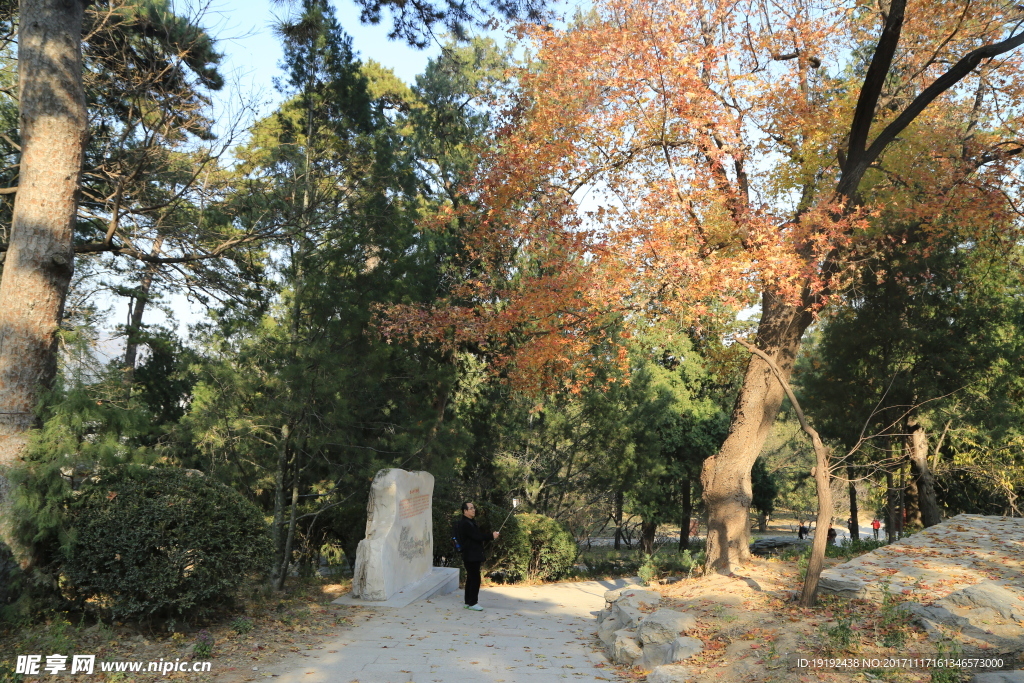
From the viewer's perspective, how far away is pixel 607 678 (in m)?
6.10

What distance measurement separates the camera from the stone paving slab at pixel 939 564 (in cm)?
732

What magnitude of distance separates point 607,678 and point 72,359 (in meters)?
6.40

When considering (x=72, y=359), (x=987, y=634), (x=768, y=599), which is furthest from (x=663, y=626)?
(x=72, y=359)

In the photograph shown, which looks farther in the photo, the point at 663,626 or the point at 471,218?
the point at 471,218

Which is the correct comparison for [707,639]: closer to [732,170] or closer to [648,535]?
[732,170]

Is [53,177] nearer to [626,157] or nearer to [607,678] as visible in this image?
[607,678]

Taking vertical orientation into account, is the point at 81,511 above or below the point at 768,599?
above

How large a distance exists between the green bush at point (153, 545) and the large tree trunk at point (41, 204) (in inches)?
44.3

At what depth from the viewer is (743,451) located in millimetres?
10461

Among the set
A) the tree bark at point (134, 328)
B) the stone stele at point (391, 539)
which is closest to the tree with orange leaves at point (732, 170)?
the stone stele at point (391, 539)

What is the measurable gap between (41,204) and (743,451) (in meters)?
9.75

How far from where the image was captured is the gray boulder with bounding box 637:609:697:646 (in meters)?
6.62

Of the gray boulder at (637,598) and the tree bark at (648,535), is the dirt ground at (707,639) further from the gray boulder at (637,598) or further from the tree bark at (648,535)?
the tree bark at (648,535)

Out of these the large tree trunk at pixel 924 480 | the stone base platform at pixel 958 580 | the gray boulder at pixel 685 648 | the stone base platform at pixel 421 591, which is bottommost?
the stone base platform at pixel 421 591
